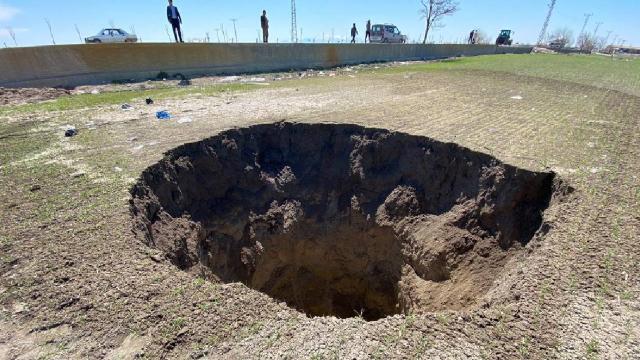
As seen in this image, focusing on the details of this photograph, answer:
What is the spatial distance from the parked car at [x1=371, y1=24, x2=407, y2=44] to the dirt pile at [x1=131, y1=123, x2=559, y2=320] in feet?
83.3

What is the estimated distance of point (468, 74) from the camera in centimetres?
1577

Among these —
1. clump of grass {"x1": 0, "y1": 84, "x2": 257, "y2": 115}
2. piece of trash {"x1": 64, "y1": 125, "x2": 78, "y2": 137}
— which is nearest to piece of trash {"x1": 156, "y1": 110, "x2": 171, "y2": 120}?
piece of trash {"x1": 64, "y1": 125, "x2": 78, "y2": 137}

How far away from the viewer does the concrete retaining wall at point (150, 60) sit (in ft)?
39.4

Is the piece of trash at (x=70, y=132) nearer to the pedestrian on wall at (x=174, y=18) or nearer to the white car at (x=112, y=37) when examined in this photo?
the pedestrian on wall at (x=174, y=18)

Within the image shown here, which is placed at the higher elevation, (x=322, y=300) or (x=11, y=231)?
(x=11, y=231)

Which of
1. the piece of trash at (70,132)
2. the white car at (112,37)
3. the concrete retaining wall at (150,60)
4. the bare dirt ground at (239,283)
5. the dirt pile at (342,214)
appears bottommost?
the dirt pile at (342,214)

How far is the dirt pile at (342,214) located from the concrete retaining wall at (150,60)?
29.8ft

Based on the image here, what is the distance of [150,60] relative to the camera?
14617 mm

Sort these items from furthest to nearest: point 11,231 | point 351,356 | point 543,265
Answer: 1. point 11,231
2. point 543,265
3. point 351,356

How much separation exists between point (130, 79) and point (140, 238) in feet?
39.4

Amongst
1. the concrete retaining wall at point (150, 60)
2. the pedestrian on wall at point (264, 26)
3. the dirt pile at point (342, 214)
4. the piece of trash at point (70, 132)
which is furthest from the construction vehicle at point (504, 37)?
the piece of trash at point (70, 132)

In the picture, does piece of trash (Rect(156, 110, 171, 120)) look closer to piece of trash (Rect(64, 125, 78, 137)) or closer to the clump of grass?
piece of trash (Rect(64, 125, 78, 137))

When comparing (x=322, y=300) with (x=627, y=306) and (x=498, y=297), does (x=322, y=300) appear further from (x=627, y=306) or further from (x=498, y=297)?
(x=627, y=306)

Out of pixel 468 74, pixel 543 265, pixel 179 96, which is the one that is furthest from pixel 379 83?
pixel 543 265
